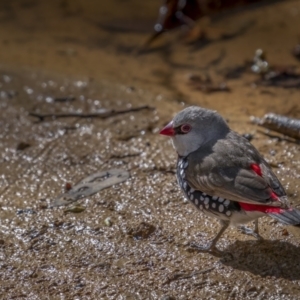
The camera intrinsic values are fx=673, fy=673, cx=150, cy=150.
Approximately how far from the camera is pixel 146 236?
4473 mm

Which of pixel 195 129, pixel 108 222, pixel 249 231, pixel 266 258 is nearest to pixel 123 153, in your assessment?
pixel 108 222

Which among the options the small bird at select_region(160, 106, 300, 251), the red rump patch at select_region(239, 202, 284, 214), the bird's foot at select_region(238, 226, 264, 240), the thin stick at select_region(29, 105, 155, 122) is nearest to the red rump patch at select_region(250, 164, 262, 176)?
the small bird at select_region(160, 106, 300, 251)

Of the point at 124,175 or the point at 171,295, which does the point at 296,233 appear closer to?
the point at 171,295

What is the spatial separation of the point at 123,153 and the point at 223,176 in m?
1.57

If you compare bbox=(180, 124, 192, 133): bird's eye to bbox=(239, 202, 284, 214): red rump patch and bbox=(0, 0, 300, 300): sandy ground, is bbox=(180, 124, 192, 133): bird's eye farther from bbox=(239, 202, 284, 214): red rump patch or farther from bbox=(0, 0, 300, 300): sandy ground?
bbox=(239, 202, 284, 214): red rump patch

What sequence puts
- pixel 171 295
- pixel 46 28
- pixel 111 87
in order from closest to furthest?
pixel 171 295, pixel 111 87, pixel 46 28

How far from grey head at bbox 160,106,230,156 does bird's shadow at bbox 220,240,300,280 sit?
27.9 inches

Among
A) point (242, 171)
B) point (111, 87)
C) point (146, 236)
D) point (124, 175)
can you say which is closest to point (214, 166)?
point (242, 171)

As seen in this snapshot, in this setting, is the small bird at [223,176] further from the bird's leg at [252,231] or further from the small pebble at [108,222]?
the small pebble at [108,222]

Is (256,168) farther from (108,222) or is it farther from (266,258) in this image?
(108,222)

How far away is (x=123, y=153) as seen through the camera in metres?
5.56

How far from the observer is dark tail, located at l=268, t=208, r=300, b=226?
375 centimetres

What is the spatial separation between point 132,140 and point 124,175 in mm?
592

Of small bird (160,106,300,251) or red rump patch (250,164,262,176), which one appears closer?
small bird (160,106,300,251)
